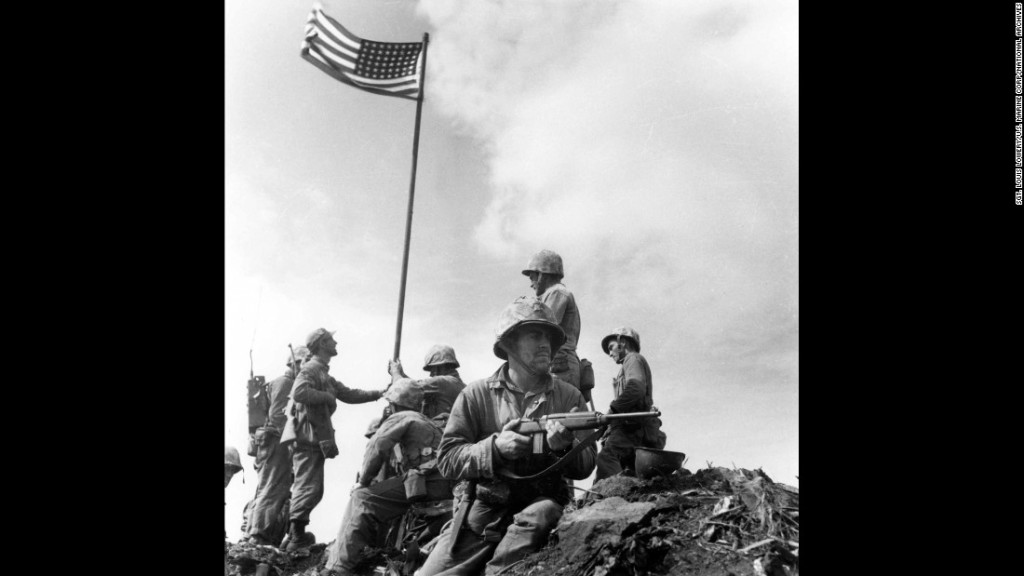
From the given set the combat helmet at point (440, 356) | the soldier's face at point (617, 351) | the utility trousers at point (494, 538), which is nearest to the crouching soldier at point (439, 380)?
the combat helmet at point (440, 356)

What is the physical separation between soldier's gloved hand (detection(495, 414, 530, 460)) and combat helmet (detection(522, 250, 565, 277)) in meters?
3.12

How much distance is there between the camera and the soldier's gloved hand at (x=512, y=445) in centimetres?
554

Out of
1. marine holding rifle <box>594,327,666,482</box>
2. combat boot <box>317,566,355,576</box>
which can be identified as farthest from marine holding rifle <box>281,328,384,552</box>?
marine holding rifle <box>594,327,666,482</box>

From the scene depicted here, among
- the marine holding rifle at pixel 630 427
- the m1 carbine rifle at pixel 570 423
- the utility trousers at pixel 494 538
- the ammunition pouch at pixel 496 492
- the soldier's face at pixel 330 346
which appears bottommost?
the utility trousers at pixel 494 538

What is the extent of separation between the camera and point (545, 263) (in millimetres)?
8492

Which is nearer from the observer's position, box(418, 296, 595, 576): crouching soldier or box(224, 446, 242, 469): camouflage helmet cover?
box(418, 296, 595, 576): crouching soldier

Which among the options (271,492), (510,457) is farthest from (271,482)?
(510,457)

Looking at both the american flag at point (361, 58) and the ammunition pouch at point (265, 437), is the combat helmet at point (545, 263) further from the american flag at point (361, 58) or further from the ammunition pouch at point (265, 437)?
the ammunition pouch at point (265, 437)

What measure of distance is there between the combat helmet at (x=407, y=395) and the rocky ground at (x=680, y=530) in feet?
10.3

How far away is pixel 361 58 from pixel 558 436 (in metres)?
6.73

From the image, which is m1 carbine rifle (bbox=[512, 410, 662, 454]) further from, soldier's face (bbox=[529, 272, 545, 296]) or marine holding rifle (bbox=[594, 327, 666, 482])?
soldier's face (bbox=[529, 272, 545, 296])

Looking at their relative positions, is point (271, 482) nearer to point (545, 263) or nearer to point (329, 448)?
point (329, 448)

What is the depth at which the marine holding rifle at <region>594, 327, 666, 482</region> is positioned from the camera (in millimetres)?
6980
